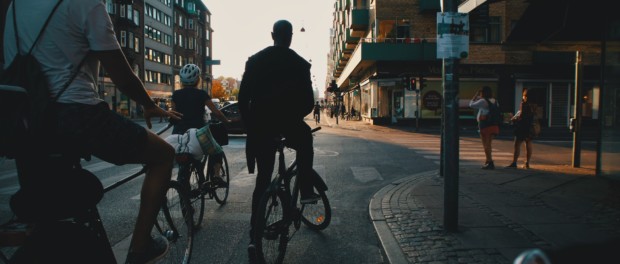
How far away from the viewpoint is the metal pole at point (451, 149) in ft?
15.6

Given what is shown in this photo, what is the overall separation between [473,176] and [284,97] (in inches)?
240

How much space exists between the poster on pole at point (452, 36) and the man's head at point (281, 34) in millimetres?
1667

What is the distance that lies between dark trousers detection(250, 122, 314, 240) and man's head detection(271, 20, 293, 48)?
0.67 metres

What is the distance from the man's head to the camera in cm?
395

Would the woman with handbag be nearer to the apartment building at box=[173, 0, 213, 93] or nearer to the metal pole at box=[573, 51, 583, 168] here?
the metal pole at box=[573, 51, 583, 168]

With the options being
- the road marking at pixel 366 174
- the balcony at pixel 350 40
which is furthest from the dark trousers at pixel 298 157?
the balcony at pixel 350 40

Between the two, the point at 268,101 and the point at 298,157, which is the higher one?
the point at 268,101

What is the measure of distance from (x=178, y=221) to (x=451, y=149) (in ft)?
8.66

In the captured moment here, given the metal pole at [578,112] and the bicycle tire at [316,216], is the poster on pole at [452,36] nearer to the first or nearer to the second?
the bicycle tire at [316,216]

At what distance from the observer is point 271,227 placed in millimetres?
3752

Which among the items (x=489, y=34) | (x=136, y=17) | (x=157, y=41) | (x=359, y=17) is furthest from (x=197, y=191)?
(x=157, y=41)

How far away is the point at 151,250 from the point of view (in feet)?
8.97

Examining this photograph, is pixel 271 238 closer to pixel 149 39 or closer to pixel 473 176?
pixel 473 176

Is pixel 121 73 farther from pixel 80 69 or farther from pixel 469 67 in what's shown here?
pixel 469 67
